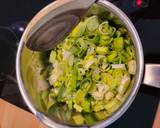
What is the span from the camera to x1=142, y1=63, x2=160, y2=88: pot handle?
83 cm

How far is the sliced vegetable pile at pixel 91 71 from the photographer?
0.90 m

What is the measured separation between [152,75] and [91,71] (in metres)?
0.15

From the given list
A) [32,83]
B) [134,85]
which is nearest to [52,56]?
[32,83]

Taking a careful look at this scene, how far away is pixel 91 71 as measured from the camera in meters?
0.91

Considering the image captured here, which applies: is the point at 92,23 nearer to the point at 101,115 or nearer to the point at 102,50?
the point at 102,50

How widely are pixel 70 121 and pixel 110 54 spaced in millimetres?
182

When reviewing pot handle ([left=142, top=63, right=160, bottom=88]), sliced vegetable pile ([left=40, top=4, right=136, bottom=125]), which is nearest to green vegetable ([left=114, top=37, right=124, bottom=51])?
sliced vegetable pile ([left=40, top=4, right=136, bottom=125])

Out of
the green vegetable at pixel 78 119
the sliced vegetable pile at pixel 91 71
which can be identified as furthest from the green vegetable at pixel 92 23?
the green vegetable at pixel 78 119

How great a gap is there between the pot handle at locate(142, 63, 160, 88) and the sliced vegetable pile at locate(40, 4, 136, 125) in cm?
5

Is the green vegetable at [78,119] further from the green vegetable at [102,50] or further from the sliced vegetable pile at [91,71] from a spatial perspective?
the green vegetable at [102,50]

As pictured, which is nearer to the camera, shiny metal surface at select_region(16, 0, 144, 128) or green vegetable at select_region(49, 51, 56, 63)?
shiny metal surface at select_region(16, 0, 144, 128)

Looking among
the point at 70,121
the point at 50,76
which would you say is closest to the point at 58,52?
the point at 50,76

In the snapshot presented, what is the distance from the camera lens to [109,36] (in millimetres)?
921

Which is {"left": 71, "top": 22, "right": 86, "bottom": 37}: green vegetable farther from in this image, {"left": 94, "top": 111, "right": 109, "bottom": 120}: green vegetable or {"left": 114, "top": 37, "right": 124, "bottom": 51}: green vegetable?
→ {"left": 94, "top": 111, "right": 109, "bottom": 120}: green vegetable
